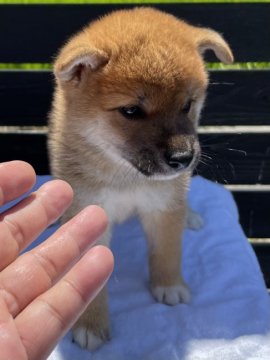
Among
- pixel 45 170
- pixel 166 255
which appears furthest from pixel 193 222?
pixel 45 170

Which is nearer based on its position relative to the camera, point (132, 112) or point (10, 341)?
point (10, 341)

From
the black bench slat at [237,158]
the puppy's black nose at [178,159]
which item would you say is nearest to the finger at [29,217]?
the puppy's black nose at [178,159]

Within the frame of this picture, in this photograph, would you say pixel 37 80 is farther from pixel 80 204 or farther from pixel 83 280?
pixel 83 280

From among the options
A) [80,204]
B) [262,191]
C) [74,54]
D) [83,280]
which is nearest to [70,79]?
[74,54]

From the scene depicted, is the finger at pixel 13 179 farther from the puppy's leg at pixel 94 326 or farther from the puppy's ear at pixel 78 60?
the puppy's leg at pixel 94 326

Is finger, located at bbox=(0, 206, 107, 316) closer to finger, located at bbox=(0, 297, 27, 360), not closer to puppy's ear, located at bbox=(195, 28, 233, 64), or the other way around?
finger, located at bbox=(0, 297, 27, 360)

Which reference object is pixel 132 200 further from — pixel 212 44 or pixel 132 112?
pixel 212 44
